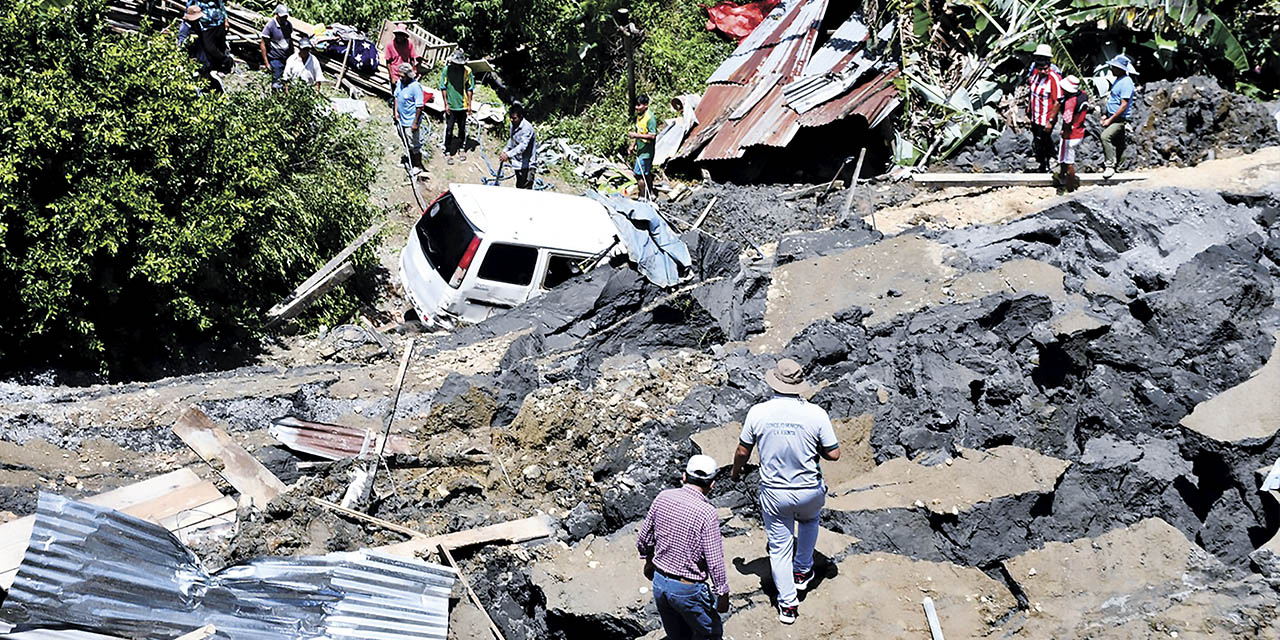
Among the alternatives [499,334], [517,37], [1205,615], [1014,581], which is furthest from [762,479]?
[517,37]

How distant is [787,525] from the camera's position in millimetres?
Answer: 7062

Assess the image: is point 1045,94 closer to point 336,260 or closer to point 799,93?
point 799,93

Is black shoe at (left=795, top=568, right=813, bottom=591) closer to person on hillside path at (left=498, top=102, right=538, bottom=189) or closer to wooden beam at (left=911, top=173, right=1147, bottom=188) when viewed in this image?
wooden beam at (left=911, top=173, right=1147, bottom=188)

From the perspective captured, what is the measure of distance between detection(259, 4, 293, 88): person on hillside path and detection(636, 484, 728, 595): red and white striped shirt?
12443mm

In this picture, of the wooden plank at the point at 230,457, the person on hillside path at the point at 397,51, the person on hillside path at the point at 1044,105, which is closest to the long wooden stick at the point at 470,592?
the wooden plank at the point at 230,457

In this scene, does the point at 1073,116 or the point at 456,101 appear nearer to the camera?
the point at 1073,116

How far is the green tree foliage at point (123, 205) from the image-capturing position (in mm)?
10969

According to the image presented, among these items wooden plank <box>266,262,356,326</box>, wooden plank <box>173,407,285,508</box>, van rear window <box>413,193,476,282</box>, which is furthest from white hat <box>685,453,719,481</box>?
wooden plank <box>266,262,356,326</box>

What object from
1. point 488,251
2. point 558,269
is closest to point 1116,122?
point 558,269

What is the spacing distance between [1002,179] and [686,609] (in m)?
9.57

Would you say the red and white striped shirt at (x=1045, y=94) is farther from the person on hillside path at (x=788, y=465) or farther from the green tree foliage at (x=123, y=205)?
the green tree foliage at (x=123, y=205)

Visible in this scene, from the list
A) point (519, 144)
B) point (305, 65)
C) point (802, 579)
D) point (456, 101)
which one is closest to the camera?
point (802, 579)

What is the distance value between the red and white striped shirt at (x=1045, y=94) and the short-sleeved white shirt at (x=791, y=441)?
357 inches

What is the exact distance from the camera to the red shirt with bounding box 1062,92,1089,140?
13.8 meters
